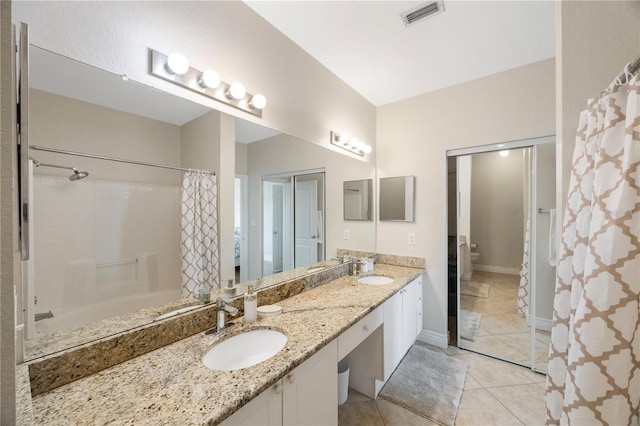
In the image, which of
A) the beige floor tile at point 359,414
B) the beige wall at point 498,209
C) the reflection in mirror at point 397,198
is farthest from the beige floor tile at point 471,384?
the reflection in mirror at point 397,198

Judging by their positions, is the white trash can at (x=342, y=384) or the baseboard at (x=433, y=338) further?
the baseboard at (x=433, y=338)

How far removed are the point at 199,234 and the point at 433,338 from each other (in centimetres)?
248

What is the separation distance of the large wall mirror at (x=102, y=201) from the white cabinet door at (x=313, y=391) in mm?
672

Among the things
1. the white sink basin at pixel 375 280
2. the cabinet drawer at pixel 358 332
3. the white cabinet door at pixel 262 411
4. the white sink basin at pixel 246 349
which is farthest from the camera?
the white sink basin at pixel 375 280

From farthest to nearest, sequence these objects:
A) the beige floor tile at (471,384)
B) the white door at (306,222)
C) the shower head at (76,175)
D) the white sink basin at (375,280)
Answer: the white sink basin at (375,280)
the white door at (306,222)
the beige floor tile at (471,384)
the shower head at (76,175)

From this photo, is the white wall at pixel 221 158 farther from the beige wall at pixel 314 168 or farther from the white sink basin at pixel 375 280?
the white sink basin at pixel 375 280

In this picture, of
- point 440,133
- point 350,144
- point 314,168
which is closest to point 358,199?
point 350,144

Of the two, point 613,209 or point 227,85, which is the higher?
point 227,85

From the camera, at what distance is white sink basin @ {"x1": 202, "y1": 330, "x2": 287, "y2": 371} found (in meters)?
1.10

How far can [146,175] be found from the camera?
1111 millimetres

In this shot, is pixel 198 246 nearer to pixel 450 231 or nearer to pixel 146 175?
pixel 146 175

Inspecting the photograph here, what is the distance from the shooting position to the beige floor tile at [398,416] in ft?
5.31

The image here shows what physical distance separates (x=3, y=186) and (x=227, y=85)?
1237mm

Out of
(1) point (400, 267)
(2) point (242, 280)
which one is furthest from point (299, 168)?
(1) point (400, 267)
